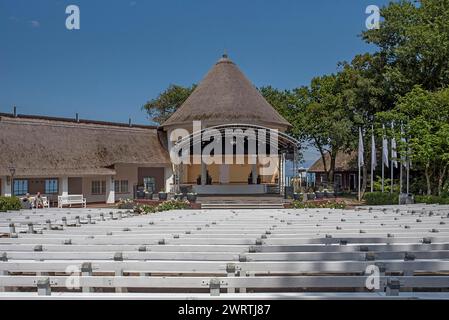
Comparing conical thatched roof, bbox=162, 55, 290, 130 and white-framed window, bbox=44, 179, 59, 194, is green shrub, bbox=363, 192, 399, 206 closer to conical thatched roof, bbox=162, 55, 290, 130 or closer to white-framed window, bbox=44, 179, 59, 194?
conical thatched roof, bbox=162, 55, 290, 130

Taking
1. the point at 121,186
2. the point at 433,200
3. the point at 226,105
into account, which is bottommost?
the point at 433,200

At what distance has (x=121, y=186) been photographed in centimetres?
3731

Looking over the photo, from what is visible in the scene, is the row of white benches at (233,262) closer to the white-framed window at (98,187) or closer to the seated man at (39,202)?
the seated man at (39,202)

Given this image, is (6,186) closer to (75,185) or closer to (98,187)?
(75,185)

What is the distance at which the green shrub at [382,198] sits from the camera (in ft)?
88.1

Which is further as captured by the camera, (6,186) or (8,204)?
(6,186)

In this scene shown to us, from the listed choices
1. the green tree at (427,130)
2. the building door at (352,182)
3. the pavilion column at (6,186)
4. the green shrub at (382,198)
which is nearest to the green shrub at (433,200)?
the green shrub at (382,198)

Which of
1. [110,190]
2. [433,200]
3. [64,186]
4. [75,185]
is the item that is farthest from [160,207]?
[75,185]

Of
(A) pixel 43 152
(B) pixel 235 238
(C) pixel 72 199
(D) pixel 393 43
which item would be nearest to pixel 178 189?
(C) pixel 72 199

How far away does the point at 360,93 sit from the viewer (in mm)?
37312

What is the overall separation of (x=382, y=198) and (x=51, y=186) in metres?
22.2

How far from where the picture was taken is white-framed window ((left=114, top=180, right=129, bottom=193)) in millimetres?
36875

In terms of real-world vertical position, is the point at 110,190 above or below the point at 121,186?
below
